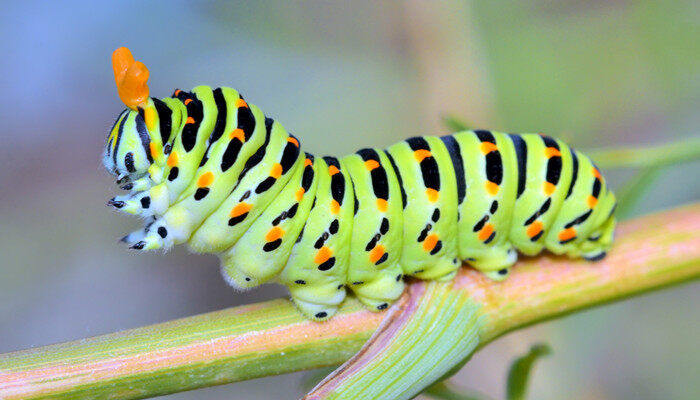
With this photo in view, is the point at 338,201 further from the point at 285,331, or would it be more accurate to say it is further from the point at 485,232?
the point at 485,232

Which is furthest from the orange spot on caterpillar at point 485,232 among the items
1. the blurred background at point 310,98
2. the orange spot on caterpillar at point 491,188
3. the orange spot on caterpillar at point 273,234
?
the blurred background at point 310,98

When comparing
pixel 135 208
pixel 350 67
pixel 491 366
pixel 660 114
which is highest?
pixel 135 208

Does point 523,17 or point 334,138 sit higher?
point 523,17

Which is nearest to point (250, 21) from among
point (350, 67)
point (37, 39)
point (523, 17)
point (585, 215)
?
point (350, 67)

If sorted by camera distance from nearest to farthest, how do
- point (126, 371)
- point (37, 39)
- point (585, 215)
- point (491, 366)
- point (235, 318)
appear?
point (126, 371) < point (235, 318) < point (585, 215) < point (491, 366) < point (37, 39)

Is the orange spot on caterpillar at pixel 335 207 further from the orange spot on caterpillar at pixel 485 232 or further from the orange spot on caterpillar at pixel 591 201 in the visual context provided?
the orange spot on caterpillar at pixel 591 201

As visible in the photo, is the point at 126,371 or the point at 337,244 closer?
the point at 126,371

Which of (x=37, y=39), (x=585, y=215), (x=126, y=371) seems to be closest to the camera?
(x=126, y=371)

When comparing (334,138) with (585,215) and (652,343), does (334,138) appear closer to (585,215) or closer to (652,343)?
(652,343)
